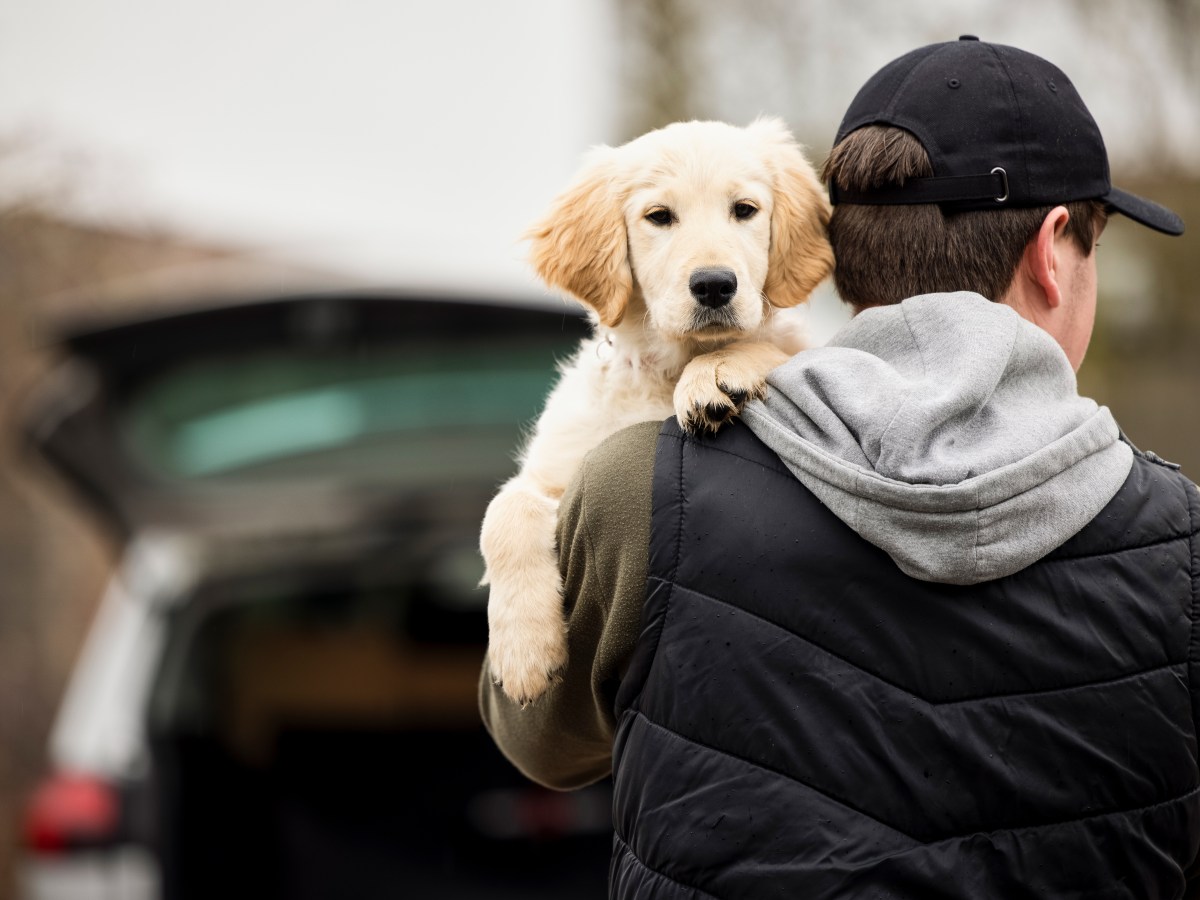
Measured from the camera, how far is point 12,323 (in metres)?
7.21

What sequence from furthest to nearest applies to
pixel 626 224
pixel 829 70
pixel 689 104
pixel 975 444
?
pixel 689 104 < pixel 829 70 < pixel 626 224 < pixel 975 444

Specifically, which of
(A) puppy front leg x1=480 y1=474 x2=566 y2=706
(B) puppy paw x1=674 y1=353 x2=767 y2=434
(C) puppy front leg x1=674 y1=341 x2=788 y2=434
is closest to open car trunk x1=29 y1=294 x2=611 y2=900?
(A) puppy front leg x1=480 y1=474 x2=566 y2=706

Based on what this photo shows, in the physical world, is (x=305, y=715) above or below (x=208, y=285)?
below

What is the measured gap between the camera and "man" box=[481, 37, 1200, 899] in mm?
1663

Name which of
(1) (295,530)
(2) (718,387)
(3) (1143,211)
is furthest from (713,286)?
(1) (295,530)

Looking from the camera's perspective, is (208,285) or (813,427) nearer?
(813,427)

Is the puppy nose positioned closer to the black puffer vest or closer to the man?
the man

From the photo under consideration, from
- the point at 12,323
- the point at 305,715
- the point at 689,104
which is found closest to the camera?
the point at 305,715

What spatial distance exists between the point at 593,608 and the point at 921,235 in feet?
2.34

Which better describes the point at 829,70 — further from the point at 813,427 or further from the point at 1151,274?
the point at 813,427

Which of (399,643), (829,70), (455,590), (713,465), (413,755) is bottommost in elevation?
(413,755)

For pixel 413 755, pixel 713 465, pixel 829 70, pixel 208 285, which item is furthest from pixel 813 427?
pixel 829 70

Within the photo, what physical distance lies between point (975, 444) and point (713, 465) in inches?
13.2

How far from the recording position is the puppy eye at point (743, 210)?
254cm
